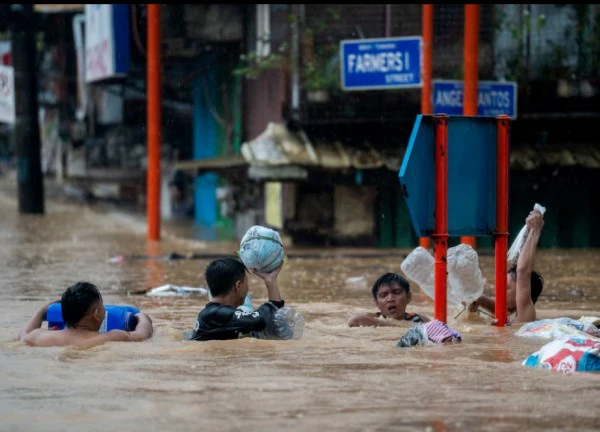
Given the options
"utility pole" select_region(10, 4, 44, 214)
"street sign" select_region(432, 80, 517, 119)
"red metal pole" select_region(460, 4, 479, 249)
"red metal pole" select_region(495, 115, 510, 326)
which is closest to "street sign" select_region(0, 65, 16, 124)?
"utility pole" select_region(10, 4, 44, 214)

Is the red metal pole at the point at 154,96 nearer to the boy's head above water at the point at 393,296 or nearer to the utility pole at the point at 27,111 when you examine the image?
the utility pole at the point at 27,111

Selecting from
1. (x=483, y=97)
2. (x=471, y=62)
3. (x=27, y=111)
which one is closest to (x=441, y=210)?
(x=471, y=62)

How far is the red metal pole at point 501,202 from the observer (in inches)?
371

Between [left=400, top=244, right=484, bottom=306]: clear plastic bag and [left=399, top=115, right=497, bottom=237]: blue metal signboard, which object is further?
[left=400, top=244, right=484, bottom=306]: clear plastic bag

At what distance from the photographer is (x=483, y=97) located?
16516mm

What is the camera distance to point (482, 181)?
946cm

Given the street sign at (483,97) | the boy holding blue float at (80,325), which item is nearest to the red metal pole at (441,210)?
the boy holding blue float at (80,325)

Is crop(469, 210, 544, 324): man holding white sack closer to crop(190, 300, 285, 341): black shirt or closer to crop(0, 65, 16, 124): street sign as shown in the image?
crop(190, 300, 285, 341): black shirt

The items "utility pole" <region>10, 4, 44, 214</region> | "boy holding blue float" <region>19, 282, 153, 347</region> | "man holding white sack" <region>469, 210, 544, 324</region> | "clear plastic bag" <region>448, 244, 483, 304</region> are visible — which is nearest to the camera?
"boy holding blue float" <region>19, 282, 153, 347</region>

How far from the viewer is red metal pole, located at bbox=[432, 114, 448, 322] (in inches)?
362

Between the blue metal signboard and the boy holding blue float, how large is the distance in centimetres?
229

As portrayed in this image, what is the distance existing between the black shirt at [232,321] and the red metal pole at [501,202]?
1.88 m

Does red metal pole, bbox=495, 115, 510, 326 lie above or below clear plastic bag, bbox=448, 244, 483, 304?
above

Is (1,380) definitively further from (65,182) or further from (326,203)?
(65,182)
